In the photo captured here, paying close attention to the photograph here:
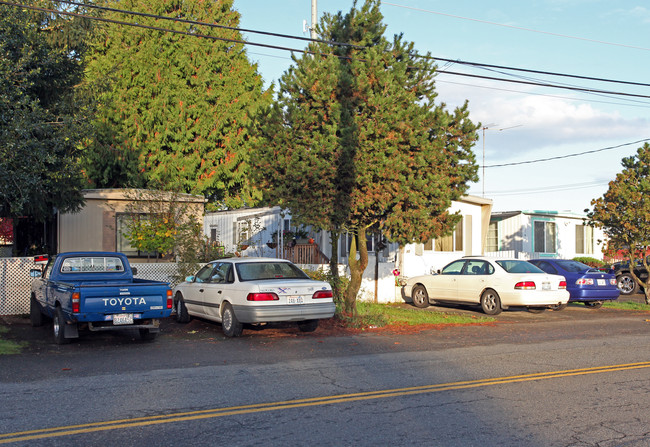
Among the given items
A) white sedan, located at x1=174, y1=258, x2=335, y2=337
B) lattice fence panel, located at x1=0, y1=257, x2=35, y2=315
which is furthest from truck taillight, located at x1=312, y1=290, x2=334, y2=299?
lattice fence panel, located at x1=0, y1=257, x2=35, y2=315

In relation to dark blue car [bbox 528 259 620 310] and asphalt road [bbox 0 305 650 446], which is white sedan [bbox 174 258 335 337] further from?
dark blue car [bbox 528 259 620 310]

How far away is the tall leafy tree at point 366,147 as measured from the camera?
13844 millimetres

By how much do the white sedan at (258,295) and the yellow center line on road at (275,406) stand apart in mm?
4580

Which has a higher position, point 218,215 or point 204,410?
point 218,215

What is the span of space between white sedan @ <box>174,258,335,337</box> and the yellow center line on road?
180 inches

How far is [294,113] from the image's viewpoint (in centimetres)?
1420

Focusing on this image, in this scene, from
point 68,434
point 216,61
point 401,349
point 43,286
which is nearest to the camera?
point 68,434

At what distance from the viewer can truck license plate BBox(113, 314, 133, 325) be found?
11.1 meters

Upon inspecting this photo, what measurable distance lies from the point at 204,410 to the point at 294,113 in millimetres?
8600

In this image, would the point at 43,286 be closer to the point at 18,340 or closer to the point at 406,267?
the point at 18,340

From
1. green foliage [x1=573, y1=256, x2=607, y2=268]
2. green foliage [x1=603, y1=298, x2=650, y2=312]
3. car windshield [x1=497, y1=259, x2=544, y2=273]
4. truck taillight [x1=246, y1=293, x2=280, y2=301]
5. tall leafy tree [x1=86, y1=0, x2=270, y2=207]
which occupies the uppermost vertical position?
tall leafy tree [x1=86, y1=0, x2=270, y2=207]

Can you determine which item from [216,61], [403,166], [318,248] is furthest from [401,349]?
[216,61]

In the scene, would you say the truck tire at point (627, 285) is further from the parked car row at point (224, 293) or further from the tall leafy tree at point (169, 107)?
the tall leafy tree at point (169, 107)

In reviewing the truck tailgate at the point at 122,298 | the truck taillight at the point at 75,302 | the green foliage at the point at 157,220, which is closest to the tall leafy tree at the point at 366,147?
the truck tailgate at the point at 122,298
